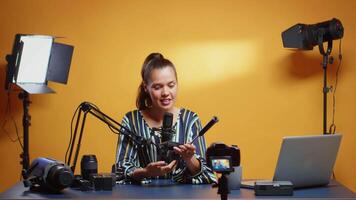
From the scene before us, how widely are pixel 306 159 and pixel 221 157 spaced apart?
2.19 feet

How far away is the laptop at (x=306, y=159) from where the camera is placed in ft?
8.25

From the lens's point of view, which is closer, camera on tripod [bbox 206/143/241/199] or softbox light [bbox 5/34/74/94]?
camera on tripod [bbox 206/143/241/199]

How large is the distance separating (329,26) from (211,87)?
91 cm

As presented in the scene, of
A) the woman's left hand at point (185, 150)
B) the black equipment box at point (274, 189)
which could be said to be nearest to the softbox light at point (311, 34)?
the woman's left hand at point (185, 150)

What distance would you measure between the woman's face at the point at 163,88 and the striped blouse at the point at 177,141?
4.7 inches

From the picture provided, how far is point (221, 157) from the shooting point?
2033mm

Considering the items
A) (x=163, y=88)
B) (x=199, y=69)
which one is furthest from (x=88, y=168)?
(x=199, y=69)

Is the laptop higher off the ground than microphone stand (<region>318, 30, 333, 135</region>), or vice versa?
microphone stand (<region>318, 30, 333, 135</region>)

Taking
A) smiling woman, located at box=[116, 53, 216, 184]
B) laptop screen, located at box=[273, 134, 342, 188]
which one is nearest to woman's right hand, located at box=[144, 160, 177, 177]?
smiling woman, located at box=[116, 53, 216, 184]

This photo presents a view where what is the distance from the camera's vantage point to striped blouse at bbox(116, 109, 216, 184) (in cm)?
284

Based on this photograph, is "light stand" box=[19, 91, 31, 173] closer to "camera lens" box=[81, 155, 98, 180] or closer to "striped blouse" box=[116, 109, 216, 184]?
"striped blouse" box=[116, 109, 216, 184]

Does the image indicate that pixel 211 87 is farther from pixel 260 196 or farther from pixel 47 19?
pixel 260 196

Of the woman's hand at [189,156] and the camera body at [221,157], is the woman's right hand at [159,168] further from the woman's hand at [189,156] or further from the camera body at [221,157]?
the camera body at [221,157]

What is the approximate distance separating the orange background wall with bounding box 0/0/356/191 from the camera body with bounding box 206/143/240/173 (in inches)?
87.7
